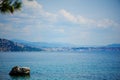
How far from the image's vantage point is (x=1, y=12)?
36.8ft

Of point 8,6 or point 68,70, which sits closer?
point 8,6

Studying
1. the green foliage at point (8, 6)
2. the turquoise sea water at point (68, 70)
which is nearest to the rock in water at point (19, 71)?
the turquoise sea water at point (68, 70)

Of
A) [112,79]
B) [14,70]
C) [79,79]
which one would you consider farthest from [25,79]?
[112,79]

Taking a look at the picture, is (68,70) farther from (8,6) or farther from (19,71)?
(8,6)

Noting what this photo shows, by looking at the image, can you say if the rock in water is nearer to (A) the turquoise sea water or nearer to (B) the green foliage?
(A) the turquoise sea water

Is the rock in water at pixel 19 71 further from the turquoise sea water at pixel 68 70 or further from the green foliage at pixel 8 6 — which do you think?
the green foliage at pixel 8 6

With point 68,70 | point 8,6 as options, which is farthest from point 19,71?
point 8,6

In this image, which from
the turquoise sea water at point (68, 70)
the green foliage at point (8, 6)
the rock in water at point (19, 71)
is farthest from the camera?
the turquoise sea water at point (68, 70)

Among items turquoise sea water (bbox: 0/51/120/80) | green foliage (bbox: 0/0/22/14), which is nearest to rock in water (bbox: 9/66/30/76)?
turquoise sea water (bbox: 0/51/120/80)

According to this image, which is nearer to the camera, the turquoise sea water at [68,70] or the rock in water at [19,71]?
the rock in water at [19,71]

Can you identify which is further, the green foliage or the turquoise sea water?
the turquoise sea water

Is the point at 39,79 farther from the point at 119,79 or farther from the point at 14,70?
the point at 119,79

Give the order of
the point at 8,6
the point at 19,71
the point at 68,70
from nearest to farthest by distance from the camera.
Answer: the point at 8,6 → the point at 19,71 → the point at 68,70

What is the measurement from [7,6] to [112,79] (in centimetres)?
2460
